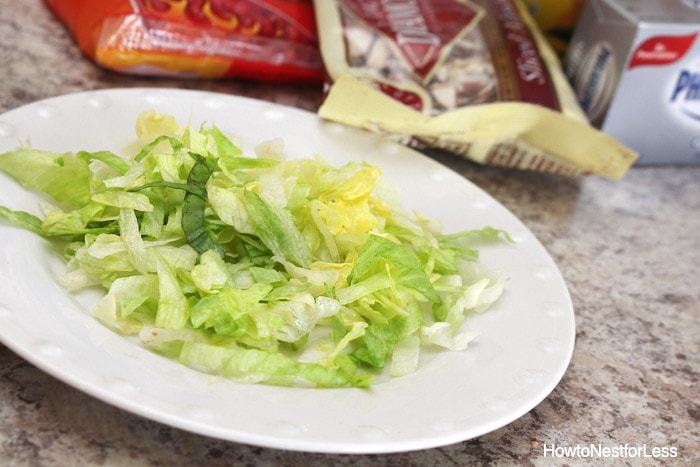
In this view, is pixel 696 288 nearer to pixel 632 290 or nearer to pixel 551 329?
pixel 632 290

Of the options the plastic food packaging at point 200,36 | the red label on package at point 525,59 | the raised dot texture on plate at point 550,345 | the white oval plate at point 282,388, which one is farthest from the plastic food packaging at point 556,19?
the raised dot texture on plate at point 550,345

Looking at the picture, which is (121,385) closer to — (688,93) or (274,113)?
(274,113)

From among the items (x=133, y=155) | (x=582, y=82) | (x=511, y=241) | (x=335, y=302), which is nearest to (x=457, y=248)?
(x=511, y=241)

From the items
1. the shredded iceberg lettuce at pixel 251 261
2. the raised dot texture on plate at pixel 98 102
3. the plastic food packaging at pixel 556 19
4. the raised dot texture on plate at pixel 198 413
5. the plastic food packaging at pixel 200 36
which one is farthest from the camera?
the plastic food packaging at pixel 556 19

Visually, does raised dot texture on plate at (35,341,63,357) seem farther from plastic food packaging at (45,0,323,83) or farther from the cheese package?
the cheese package

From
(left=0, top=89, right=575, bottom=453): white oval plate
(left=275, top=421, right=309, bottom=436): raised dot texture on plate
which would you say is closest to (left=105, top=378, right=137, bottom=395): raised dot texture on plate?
(left=0, top=89, right=575, bottom=453): white oval plate

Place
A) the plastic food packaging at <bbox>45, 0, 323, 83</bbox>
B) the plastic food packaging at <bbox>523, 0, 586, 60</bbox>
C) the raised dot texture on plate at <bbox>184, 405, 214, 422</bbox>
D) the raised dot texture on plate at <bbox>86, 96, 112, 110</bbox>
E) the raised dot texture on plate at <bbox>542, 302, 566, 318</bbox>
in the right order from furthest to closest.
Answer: the plastic food packaging at <bbox>523, 0, 586, 60</bbox>
the plastic food packaging at <bbox>45, 0, 323, 83</bbox>
the raised dot texture on plate at <bbox>86, 96, 112, 110</bbox>
the raised dot texture on plate at <bbox>542, 302, 566, 318</bbox>
the raised dot texture on plate at <bbox>184, 405, 214, 422</bbox>

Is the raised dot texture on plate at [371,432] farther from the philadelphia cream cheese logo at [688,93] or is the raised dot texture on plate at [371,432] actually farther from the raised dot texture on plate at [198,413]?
the philadelphia cream cheese logo at [688,93]
